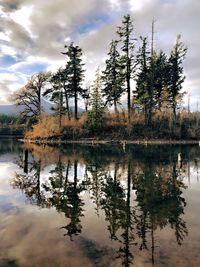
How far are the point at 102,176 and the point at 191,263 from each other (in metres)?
10.3

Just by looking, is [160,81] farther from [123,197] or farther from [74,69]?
[123,197]

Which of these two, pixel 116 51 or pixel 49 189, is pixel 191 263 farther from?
pixel 116 51

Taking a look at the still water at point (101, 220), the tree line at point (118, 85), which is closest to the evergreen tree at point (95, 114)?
the tree line at point (118, 85)

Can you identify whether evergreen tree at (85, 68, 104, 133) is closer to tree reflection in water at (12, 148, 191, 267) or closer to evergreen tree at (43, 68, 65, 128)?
evergreen tree at (43, 68, 65, 128)

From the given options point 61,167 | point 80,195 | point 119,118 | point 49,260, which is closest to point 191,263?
point 49,260

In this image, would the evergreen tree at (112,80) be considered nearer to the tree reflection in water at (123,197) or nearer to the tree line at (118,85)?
the tree line at (118,85)

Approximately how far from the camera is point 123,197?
1159 cm

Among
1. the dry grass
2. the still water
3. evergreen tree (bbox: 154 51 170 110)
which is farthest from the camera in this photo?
evergreen tree (bbox: 154 51 170 110)

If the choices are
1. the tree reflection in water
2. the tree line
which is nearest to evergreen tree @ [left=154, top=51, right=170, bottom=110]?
the tree line

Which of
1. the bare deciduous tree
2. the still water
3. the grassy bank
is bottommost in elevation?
the still water

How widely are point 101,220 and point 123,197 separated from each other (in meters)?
2.77

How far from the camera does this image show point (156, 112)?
54156mm

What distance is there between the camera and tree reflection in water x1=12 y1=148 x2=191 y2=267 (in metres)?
7.75

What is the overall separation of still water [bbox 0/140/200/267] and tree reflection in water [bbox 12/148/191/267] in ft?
0.06
